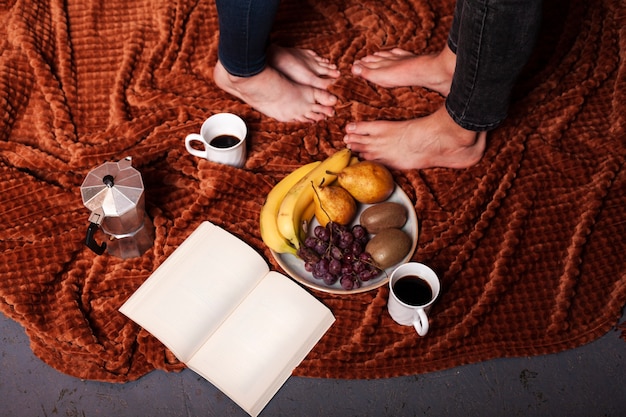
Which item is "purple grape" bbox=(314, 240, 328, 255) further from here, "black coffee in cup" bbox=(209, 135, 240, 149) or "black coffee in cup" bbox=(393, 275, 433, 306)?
"black coffee in cup" bbox=(209, 135, 240, 149)

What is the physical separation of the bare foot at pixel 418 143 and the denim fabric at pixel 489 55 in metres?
0.08

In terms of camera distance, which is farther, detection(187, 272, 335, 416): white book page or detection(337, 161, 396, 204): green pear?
detection(337, 161, 396, 204): green pear

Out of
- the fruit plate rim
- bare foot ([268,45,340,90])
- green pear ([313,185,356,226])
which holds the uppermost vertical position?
bare foot ([268,45,340,90])

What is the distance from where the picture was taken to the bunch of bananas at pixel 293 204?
3.82 ft

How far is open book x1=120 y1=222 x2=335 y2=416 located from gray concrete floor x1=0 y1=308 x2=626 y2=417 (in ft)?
0.19

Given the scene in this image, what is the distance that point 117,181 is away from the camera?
1098 millimetres

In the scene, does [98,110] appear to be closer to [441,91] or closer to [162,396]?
[162,396]

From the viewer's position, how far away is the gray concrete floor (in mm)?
1123

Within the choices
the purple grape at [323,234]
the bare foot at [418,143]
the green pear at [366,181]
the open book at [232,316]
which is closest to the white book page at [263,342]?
the open book at [232,316]

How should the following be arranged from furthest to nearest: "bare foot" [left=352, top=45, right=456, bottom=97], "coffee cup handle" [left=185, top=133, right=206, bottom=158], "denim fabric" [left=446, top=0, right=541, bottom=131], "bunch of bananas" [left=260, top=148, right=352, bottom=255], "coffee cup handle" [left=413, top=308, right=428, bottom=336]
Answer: "bare foot" [left=352, top=45, right=456, bottom=97] → "coffee cup handle" [left=185, top=133, right=206, bottom=158] → "bunch of bananas" [left=260, top=148, right=352, bottom=255] → "coffee cup handle" [left=413, top=308, right=428, bottom=336] → "denim fabric" [left=446, top=0, right=541, bottom=131]

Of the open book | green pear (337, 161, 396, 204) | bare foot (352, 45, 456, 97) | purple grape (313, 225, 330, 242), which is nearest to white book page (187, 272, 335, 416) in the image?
the open book

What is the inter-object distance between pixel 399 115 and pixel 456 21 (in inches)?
9.4

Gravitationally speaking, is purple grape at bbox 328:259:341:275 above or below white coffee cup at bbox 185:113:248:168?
below

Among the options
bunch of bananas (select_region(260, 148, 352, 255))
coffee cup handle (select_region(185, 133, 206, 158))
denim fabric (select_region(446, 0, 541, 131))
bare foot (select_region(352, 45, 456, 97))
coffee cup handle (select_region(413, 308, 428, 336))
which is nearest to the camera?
denim fabric (select_region(446, 0, 541, 131))
